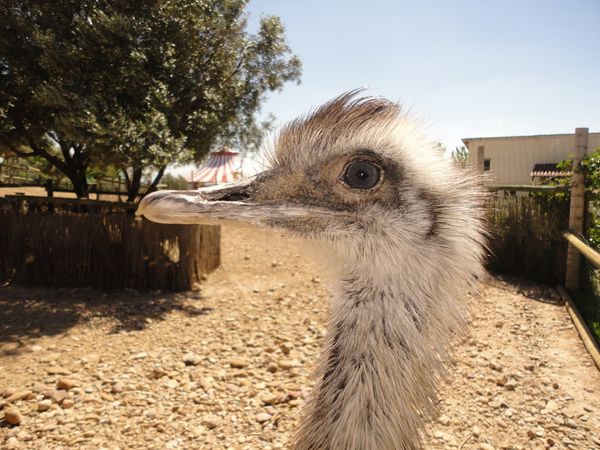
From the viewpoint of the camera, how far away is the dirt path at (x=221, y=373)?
96.3 inches

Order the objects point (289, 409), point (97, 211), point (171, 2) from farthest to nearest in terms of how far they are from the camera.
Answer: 1. point (97, 211)
2. point (171, 2)
3. point (289, 409)

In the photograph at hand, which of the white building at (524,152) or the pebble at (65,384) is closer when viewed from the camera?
the pebble at (65,384)

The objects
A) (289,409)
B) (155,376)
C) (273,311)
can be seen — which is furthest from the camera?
(273,311)

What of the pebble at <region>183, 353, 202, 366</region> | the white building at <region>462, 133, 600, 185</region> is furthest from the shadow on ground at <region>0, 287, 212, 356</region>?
the white building at <region>462, 133, 600, 185</region>

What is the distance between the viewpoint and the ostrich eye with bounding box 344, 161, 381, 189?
59.1 inches

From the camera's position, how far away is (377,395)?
131cm

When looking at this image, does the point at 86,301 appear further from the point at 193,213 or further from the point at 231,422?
the point at 193,213

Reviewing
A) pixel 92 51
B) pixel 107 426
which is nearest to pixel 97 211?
pixel 92 51

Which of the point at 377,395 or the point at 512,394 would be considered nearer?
the point at 377,395

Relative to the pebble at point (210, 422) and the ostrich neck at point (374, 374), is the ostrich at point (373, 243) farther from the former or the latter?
the pebble at point (210, 422)

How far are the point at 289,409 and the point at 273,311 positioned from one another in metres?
2.01

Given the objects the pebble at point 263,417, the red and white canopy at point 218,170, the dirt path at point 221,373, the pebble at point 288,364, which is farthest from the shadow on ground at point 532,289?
the red and white canopy at point 218,170

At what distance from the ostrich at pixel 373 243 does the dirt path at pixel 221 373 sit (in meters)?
0.29

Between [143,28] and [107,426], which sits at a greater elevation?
[143,28]
